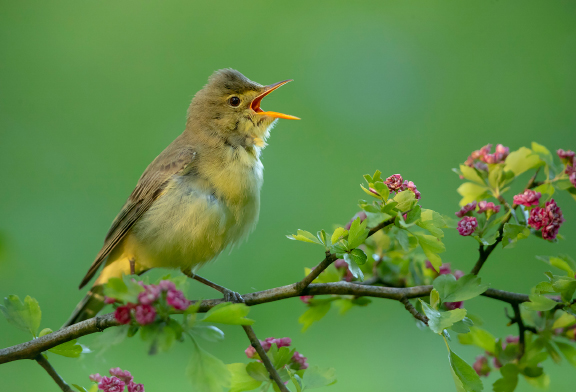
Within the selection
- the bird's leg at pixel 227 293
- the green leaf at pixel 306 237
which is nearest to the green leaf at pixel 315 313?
the bird's leg at pixel 227 293

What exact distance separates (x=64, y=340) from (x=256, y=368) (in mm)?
380

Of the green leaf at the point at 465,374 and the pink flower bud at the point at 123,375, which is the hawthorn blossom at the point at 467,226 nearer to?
the green leaf at the point at 465,374

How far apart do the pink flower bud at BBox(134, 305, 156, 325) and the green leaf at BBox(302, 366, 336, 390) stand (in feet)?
1.23

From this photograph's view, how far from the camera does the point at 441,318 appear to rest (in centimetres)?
93

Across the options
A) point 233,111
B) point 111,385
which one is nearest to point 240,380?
point 111,385

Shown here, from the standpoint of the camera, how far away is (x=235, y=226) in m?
1.83

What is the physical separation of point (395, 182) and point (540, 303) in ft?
1.29

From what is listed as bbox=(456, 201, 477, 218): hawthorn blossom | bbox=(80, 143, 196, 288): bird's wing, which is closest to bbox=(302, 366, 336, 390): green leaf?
bbox=(456, 201, 477, 218): hawthorn blossom

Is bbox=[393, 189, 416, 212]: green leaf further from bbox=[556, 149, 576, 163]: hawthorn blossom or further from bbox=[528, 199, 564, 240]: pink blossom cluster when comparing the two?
bbox=[556, 149, 576, 163]: hawthorn blossom

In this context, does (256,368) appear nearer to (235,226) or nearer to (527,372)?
(527,372)

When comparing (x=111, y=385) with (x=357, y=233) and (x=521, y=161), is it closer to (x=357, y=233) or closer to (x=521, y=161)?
(x=357, y=233)

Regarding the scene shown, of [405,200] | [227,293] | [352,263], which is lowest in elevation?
[227,293]

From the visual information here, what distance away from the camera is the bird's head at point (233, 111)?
2.07 metres

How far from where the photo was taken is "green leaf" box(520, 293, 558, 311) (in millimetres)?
1028
